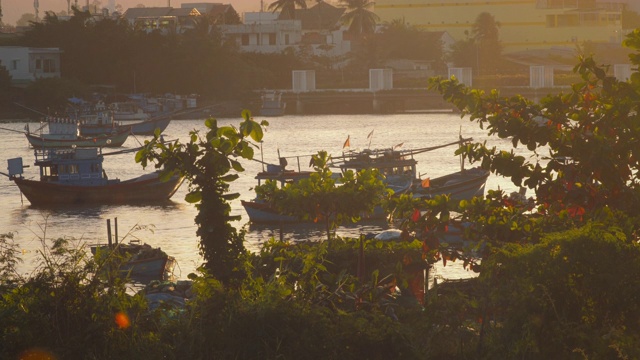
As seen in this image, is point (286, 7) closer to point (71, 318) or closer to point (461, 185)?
point (461, 185)

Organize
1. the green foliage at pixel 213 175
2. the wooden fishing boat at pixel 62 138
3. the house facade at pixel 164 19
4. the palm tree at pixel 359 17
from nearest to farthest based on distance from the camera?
the green foliage at pixel 213 175
the wooden fishing boat at pixel 62 138
the palm tree at pixel 359 17
the house facade at pixel 164 19

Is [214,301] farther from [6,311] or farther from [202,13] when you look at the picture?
[202,13]

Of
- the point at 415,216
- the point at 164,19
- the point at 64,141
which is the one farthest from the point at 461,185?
the point at 164,19

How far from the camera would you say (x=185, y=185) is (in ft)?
166

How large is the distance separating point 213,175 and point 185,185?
123 ft

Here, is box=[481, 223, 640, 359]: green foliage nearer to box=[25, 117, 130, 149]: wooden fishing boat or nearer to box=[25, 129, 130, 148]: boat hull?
box=[25, 129, 130, 148]: boat hull

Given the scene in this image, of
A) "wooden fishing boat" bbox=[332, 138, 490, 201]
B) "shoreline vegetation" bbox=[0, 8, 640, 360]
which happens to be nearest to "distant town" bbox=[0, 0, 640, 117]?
"wooden fishing boat" bbox=[332, 138, 490, 201]

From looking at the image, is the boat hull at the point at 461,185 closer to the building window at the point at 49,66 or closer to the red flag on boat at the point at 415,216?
the red flag on boat at the point at 415,216

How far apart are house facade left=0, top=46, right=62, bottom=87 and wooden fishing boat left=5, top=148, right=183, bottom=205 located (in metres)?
54.5

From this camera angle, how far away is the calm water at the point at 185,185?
35.6m

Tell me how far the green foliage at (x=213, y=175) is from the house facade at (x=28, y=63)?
8744 centimetres

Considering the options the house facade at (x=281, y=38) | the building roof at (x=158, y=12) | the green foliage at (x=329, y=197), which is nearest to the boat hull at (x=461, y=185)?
the green foliage at (x=329, y=197)

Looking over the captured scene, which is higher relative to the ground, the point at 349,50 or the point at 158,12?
the point at 158,12

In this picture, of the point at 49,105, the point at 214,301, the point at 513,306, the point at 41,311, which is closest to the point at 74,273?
the point at 41,311
